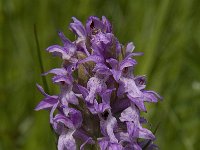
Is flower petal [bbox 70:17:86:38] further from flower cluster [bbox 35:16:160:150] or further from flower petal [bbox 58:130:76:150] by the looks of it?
flower petal [bbox 58:130:76:150]

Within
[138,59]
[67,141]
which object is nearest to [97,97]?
[67,141]

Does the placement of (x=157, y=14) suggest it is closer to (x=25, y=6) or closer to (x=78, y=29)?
(x=25, y=6)

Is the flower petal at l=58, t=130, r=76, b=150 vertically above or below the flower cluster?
below

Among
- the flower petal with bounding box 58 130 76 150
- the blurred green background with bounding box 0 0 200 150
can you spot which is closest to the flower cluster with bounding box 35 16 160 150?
the flower petal with bounding box 58 130 76 150

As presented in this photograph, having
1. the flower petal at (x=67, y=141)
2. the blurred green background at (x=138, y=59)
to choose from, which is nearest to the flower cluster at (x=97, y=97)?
the flower petal at (x=67, y=141)

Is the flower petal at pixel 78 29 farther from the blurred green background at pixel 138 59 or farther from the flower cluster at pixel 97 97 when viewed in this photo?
the blurred green background at pixel 138 59
